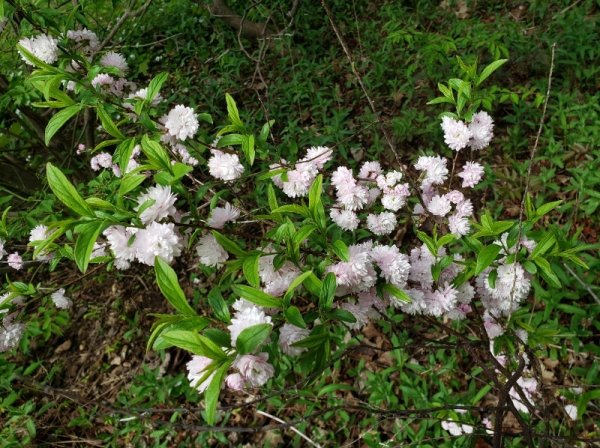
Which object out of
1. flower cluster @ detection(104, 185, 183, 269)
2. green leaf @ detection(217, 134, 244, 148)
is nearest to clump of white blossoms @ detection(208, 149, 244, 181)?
green leaf @ detection(217, 134, 244, 148)

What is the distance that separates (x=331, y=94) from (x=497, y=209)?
201 centimetres

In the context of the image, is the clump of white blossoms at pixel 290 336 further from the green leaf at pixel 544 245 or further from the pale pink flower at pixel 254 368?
the green leaf at pixel 544 245

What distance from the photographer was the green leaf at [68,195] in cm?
106

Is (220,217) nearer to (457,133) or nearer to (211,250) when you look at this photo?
(211,250)

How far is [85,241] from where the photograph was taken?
40.3 inches

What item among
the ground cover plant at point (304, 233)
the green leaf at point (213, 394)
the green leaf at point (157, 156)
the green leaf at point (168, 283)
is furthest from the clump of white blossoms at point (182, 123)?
the green leaf at point (213, 394)

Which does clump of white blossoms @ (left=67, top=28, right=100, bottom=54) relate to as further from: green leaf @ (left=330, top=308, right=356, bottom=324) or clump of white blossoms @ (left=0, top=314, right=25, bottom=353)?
green leaf @ (left=330, top=308, right=356, bottom=324)

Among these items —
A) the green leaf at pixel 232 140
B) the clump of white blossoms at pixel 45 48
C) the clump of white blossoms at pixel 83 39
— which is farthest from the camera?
the clump of white blossoms at pixel 83 39

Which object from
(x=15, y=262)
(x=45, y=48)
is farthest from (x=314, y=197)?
(x=15, y=262)

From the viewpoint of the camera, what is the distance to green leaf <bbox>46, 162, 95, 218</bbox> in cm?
106

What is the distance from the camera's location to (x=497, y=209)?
3049mm

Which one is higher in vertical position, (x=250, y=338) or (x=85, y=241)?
(x=85, y=241)

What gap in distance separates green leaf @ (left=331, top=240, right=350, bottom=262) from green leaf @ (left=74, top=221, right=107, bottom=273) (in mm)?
584

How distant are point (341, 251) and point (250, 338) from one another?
37 cm
